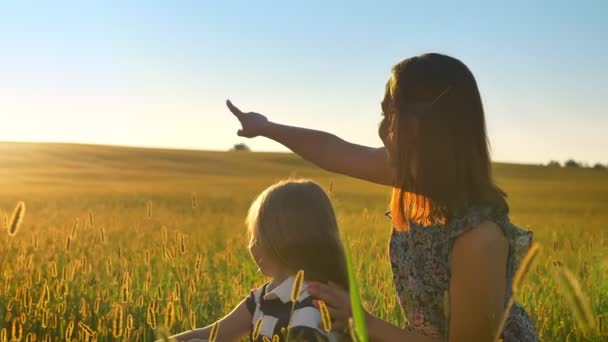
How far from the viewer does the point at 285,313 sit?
2467mm

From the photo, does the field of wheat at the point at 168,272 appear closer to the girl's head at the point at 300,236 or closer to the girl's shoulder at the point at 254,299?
the girl's head at the point at 300,236

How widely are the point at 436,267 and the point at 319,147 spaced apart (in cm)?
82

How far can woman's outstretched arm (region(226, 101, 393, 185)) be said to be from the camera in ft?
10.3

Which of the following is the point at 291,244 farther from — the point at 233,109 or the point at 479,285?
the point at 233,109

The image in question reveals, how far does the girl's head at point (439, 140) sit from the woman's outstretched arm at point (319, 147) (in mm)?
664

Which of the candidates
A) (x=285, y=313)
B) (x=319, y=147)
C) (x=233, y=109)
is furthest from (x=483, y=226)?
(x=233, y=109)

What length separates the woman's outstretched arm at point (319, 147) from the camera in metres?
3.14

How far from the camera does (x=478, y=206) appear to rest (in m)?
2.37

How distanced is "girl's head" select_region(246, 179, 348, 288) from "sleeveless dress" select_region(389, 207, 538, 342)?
0.91 ft

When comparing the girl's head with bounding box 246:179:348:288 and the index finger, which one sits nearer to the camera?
the girl's head with bounding box 246:179:348:288

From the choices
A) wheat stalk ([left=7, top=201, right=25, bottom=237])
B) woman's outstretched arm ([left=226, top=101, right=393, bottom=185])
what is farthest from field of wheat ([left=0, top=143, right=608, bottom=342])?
woman's outstretched arm ([left=226, top=101, right=393, bottom=185])

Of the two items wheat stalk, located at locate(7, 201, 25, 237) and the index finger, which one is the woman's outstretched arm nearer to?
the index finger

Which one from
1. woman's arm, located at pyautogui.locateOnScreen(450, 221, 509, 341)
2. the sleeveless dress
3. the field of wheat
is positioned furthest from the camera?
the field of wheat

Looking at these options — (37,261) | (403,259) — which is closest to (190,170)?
(37,261)
